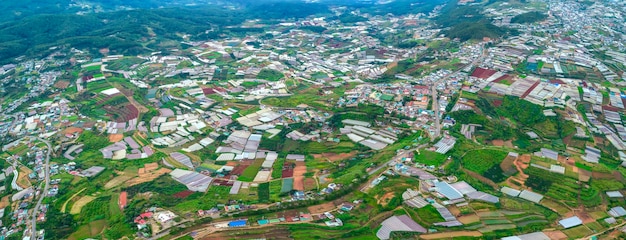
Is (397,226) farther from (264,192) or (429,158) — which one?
(264,192)

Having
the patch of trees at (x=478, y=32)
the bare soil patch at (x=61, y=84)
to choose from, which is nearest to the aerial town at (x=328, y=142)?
the bare soil patch at (x=61, y=84)

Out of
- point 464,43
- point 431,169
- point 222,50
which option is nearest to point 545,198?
point 431,169

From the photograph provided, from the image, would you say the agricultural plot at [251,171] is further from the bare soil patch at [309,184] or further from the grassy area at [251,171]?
the bare soil patch at [309,184]

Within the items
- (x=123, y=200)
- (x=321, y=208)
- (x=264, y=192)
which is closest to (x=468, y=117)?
(x=321, y=208)

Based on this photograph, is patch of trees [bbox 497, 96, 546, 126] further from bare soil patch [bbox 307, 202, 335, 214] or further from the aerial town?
bare soil patch [bbox 307, 202, 335, 214]

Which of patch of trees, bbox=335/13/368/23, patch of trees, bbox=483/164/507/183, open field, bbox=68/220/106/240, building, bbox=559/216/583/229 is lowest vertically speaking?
patch of trees, bbox=335/13/368/23

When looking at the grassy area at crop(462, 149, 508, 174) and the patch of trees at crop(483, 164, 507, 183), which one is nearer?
the patch of trees at crop(483, 164, 507, 183)

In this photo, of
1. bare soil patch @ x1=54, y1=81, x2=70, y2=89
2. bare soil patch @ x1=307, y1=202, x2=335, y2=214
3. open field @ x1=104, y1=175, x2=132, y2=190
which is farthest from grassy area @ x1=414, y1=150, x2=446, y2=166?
bare soil patch @ x1=54, y1=81, x2=70, y2=89
